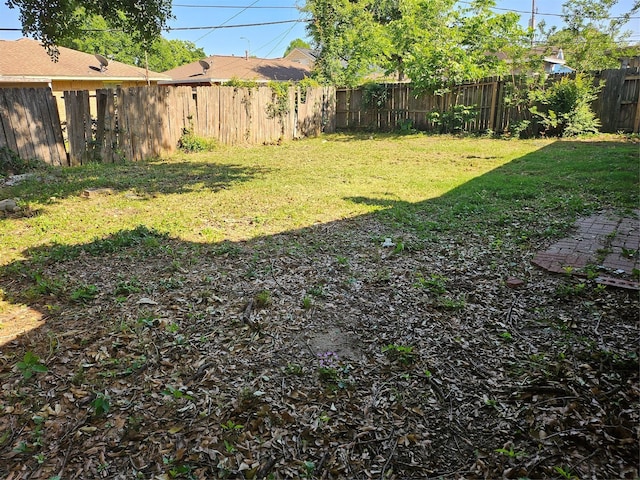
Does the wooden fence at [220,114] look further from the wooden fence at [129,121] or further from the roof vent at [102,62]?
the roof vent at [102,62]

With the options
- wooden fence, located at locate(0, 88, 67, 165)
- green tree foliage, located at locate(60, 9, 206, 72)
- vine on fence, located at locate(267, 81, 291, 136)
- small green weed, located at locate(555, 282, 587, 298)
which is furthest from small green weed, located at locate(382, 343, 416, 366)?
green tree foliage, located at locate(60, 9, 206, 72)

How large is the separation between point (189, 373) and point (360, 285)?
1.52m

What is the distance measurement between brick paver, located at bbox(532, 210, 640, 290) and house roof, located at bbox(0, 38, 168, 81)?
593 inches

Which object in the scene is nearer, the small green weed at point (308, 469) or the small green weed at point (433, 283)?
the small green weed at point (308, 469)

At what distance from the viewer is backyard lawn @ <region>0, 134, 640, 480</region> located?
1859 millimetres

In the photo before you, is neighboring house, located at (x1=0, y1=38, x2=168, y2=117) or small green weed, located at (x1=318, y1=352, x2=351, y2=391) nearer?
small green weed, located at (x1=318, y1=352, x2=351, y2=391)

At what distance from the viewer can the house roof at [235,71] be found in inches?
919

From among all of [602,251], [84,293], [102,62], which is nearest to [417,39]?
[102,62]

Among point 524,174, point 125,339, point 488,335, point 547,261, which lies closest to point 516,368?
point 488,335

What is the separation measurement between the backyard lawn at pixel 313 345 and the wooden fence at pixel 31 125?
3.31 m

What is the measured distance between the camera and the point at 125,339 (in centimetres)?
272

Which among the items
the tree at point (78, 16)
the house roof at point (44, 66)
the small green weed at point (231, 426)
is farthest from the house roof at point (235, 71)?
the small green weed at point (231, 426)

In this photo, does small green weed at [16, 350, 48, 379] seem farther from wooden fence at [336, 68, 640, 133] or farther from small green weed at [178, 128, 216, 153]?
wooden fence at [336, 68, 640, 133]

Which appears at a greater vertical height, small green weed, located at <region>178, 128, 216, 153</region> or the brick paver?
small green weed, located at <region>178, 128, 216, 153</region>
